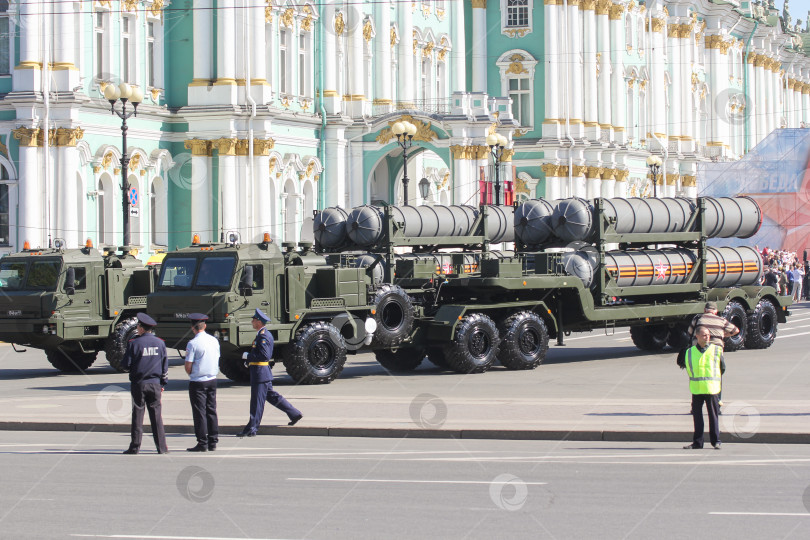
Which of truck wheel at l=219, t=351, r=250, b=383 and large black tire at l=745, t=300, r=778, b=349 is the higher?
large black tire at l=745, t=300, r=778, b=349

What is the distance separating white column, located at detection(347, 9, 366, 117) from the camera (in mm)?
52156

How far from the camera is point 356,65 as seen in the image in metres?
52.4

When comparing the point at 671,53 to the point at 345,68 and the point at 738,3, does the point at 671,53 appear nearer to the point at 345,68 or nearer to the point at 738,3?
the point at 738,3

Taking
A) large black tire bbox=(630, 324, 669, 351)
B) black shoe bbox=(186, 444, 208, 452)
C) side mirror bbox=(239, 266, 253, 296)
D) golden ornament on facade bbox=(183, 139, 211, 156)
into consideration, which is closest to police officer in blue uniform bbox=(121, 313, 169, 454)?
black shoe bbox=(186, 444, 208, 452)

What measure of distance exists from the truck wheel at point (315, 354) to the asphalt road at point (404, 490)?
265 inches

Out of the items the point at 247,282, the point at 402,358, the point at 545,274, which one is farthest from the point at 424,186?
the point at 247,282

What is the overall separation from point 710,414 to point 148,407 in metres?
6.25

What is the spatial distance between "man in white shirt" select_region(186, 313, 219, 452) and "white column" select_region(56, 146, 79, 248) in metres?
25.3

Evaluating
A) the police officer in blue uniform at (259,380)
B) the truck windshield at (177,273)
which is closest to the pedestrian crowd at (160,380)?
the police officer in blue uniform at (259,380)

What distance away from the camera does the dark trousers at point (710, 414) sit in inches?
604

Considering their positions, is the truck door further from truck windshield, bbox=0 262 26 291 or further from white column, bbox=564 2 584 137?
white column, bbox=564 2 584 137

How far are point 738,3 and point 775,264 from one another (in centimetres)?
4893

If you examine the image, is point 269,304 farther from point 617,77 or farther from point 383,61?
point 617,77

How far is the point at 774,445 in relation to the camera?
1589cm
